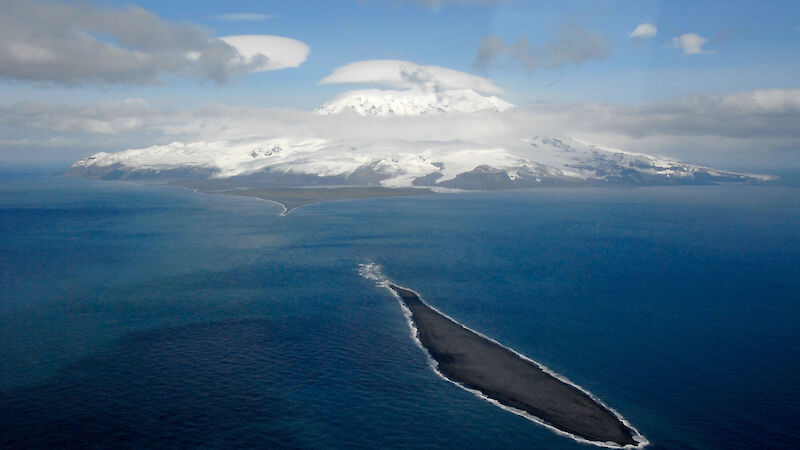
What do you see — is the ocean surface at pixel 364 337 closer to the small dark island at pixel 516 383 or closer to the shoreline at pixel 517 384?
the shoreline at pixel 517 384

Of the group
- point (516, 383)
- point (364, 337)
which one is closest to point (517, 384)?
point (516, 383)

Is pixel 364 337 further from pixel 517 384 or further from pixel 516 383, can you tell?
pixel 517 384

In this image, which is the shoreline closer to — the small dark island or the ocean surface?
the small dark island

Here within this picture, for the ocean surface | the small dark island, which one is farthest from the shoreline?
the ocean surface

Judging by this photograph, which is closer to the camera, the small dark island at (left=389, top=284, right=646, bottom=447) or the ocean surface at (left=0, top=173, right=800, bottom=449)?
the ocean surface at (left=0, top=173, right=800, bottom=449)

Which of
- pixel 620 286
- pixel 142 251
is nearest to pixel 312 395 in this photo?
pixel 620 286

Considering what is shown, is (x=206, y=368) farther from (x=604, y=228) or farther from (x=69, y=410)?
(x=604, y=228)
